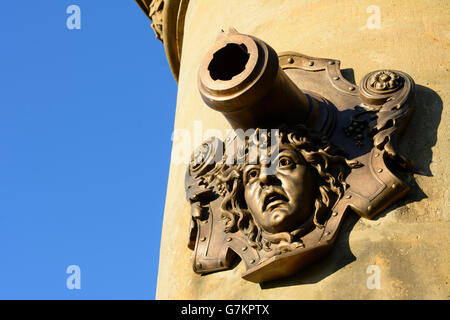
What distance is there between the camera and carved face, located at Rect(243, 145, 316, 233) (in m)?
3.81

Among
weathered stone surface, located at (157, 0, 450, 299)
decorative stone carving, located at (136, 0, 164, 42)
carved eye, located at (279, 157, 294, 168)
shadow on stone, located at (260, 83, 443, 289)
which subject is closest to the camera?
weathered stone surface, located at (157, 0, 450, 299)

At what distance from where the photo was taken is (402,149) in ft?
12.9

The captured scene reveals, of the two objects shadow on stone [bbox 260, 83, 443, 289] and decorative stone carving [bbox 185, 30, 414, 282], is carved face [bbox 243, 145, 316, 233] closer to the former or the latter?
decorative stone carving [bbox 185, 30, 414, 282]

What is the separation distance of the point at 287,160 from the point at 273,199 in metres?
0.22

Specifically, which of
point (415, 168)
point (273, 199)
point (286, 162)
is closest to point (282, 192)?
point (273, 199)

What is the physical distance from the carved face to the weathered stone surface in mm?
243

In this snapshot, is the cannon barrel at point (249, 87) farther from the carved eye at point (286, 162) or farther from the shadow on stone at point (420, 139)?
the shadow on stone at point (420, 139)

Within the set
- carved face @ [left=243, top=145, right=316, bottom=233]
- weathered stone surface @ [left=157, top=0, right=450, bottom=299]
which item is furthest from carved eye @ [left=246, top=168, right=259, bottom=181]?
weathered stone surface @ [left=157, top=0, right=450, bottom=299]

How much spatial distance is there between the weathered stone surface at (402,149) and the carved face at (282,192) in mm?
243

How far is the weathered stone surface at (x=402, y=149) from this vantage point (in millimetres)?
3521

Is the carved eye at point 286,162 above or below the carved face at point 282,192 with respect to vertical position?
above

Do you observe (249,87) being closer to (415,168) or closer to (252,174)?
(252,174)

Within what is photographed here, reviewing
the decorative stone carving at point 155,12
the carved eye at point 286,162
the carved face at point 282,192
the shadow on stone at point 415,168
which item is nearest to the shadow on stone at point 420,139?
the shadow on stone at point 415,168

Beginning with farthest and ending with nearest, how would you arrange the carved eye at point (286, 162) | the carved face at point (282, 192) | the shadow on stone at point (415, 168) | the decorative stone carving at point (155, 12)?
the decorative stone carving at point (155, 12), the carved eye at point (286, 162), the carved face at point (282, 192), the shadow on stone at point (415, 168)
